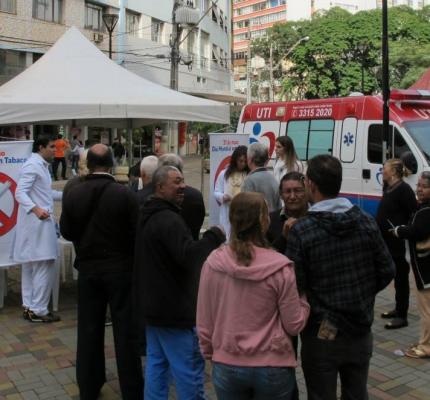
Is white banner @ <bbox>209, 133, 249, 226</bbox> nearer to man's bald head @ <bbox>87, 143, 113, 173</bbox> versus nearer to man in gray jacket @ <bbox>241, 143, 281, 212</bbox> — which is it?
man in gray jacket @ <bbox>241, 143, 281, 212</bbox>

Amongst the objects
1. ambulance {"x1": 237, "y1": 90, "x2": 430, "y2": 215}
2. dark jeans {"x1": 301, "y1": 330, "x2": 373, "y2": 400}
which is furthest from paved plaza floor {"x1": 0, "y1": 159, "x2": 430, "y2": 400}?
ambulance {"x1": 237, "y1": 90, "x2": 430, "y2": 215}

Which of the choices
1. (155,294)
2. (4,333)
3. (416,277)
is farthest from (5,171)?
(416,277)

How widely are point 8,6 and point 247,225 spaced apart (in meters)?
24.0

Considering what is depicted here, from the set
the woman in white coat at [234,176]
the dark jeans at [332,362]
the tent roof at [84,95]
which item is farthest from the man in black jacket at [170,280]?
the tent roof at [84,95]

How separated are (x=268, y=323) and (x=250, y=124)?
1068 centimetres

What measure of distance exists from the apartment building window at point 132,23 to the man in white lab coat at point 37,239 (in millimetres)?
26141

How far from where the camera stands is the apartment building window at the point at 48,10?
2473cm

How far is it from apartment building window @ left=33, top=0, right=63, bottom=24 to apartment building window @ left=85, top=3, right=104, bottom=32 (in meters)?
1.65

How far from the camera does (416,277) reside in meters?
4.95

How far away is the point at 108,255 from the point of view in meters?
3.84

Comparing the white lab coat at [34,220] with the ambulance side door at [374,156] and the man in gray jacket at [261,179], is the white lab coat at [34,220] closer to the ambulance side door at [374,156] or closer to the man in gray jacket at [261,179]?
the man in gray jacket at [261,179]

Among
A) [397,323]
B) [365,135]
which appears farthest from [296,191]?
[365,135]

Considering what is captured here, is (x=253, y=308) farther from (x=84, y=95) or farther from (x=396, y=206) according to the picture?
(x=84, y=95)

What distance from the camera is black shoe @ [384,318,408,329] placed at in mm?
5730
